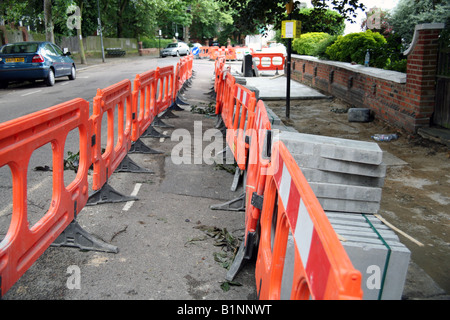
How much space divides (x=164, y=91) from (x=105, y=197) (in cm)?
588

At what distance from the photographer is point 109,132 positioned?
5.82m

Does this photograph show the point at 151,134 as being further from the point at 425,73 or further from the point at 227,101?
the point at 425,73

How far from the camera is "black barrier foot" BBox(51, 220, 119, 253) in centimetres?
417

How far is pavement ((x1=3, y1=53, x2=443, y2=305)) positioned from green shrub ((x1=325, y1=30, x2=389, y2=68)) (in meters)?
7.22

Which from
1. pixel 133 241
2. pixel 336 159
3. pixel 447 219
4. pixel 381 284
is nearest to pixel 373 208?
pixel 336 159

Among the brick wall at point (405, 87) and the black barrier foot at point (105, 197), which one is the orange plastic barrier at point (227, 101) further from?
the brick wall at point (405, 87)

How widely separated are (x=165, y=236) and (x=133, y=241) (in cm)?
33

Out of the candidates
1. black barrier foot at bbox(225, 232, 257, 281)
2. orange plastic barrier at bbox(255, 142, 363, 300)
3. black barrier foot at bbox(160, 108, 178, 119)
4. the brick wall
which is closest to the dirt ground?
the brick wall

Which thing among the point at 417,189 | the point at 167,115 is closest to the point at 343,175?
the point at 417,189

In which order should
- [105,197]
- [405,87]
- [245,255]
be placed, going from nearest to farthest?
[245,255] → [105,197] → [405,87]

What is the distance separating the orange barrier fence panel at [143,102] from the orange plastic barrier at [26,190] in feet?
9.77

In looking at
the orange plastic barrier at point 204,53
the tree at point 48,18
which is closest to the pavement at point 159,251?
the tree at point 48,18

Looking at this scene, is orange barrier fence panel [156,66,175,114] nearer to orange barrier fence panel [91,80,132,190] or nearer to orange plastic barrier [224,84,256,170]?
orange plastic barrier [224,84,256,170]
